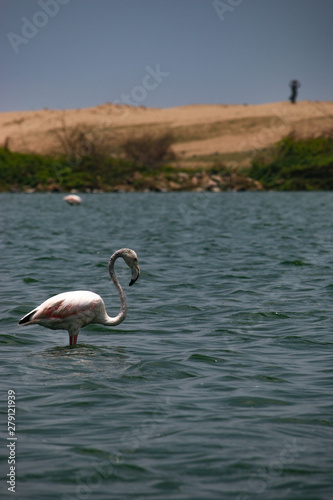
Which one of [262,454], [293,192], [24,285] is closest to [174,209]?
[293,192]

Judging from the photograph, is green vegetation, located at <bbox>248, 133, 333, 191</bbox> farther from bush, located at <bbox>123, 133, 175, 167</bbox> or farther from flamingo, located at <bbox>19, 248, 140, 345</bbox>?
flamingo, located at <bbox>19, 248, 140, 345</bbox>

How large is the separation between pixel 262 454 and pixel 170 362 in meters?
2.56

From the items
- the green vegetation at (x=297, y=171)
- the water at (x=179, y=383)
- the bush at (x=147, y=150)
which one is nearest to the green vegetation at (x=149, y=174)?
the green vegetation at (x=297, y=171)

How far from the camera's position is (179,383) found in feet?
23.9

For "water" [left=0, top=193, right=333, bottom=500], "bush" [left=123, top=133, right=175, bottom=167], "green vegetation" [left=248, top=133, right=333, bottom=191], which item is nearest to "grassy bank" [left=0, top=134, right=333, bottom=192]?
"green vegetation" [left=248, top=133, right=333, bottom=191]

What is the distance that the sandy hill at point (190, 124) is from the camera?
85938 millimetres

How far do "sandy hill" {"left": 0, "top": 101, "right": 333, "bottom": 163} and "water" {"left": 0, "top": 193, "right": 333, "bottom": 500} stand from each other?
64.5 meters

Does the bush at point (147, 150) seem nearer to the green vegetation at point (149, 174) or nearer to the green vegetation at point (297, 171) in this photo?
the green vegetation at point (149, 174)

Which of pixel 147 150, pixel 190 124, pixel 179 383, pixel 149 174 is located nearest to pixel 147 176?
pixel 149 174

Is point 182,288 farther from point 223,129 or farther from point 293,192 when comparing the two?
point 223,129

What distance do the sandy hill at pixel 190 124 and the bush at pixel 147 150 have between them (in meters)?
8.74

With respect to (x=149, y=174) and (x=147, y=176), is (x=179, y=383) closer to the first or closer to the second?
(x=147, y=176)

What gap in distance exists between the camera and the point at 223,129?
304ft

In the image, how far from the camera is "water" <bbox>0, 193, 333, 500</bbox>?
5211 mm
